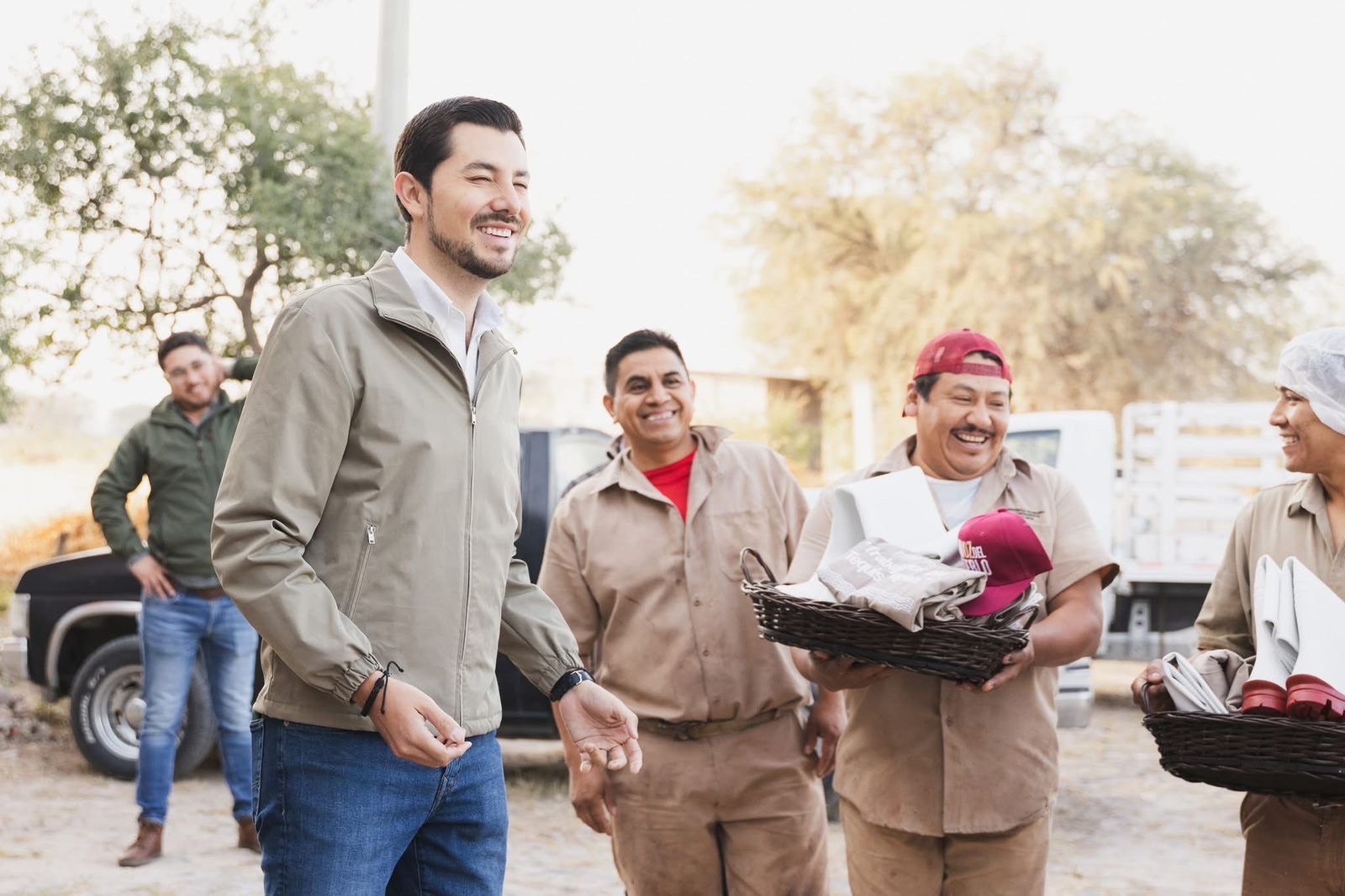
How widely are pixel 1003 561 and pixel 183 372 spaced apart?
456cm

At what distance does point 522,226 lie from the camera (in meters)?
2.58

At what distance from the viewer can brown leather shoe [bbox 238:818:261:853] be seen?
20.9 ft

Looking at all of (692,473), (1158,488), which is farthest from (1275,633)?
(1158,488)

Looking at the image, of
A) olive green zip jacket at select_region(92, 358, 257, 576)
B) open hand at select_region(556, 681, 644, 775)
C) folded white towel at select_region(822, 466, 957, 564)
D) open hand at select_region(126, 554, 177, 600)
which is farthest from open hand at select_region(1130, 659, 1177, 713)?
open hand at select_region(126, 554, 177, 600)

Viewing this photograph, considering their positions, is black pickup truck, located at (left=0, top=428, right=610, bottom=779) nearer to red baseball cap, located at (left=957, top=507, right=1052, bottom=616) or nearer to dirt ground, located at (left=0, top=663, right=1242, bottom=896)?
dirt ground, located at (left=0, top=663, right=1242, bottom=896)

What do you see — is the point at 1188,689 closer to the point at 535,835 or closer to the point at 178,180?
the point at 535,835

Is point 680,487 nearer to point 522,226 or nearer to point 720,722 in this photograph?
point 720,722

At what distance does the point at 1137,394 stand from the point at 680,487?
29667 mm

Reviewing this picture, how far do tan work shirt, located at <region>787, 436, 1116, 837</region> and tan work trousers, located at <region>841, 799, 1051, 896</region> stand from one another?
0.18ft

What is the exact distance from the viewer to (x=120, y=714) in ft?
26.2

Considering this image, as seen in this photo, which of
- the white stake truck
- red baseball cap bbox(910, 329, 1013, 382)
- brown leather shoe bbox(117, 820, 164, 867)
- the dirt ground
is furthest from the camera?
the white stake truck

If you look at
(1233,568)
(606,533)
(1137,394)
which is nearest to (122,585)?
(606,533)

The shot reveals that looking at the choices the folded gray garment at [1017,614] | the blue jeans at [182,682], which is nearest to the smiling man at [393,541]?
the folded gray garment at [1017,614]


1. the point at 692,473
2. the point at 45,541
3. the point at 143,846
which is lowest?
the point at 143,846
